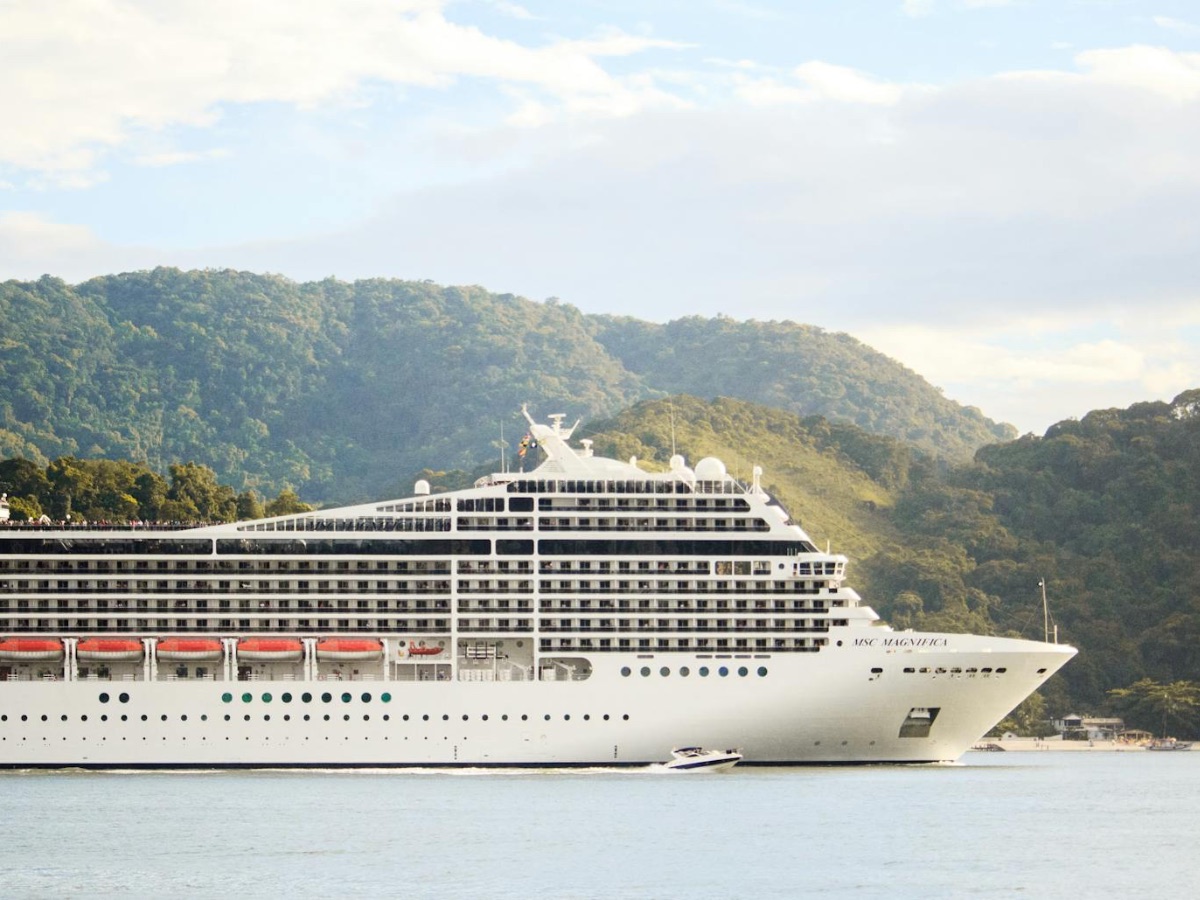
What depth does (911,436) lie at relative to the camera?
184875 millimetres

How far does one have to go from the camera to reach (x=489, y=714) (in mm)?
56000

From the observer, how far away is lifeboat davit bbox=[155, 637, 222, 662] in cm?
5712

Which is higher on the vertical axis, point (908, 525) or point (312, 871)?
point (908, 525)

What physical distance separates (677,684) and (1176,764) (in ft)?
105

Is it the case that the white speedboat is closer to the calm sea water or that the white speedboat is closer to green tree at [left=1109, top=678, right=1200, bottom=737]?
the calm sea water

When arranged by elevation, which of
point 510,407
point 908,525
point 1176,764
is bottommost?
point 1176,764

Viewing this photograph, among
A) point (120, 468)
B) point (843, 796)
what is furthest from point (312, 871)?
point (120, 468)

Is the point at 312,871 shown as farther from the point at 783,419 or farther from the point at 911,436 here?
the point at 911,436

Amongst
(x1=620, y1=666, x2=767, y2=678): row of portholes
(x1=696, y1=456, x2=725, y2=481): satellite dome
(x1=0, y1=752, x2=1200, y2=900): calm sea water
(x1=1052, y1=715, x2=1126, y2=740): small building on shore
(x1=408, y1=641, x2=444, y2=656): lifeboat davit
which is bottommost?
(x1=1052, y1=715, x2=1126, y2=740): small building on shore

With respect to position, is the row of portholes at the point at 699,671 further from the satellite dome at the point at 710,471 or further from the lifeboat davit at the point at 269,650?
the lifeboat davit at the point at 269,650

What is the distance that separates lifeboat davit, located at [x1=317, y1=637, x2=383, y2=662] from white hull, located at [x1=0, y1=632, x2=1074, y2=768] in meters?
1.07

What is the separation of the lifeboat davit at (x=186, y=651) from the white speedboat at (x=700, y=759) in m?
12.7

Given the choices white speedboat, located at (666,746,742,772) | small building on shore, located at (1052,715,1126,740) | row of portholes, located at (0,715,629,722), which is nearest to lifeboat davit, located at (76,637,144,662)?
row of portholes, located at (0,715,629,722)

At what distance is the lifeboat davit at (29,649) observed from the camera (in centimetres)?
5712
